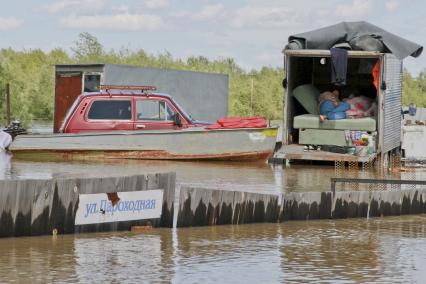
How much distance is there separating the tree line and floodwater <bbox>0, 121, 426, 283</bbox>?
31.6m

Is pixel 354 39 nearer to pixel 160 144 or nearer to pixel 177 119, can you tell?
pixel 177 119

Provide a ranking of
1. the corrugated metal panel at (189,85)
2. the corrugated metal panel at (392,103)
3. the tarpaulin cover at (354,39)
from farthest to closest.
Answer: the corrugated metal panel at (189,85) → the corrugated metal panel at (392,103) → the tarpaulin cover at (354,39)

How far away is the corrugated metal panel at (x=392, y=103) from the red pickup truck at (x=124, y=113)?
4309mm

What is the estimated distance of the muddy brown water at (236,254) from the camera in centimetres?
1072

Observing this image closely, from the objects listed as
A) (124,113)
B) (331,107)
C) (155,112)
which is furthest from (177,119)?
(331,107)

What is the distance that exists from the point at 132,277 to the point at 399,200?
6.08 meters

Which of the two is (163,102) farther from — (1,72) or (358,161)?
(1,72)

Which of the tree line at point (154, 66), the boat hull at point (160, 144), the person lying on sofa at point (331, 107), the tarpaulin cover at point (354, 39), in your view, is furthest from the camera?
the tree line at point (154, 66)

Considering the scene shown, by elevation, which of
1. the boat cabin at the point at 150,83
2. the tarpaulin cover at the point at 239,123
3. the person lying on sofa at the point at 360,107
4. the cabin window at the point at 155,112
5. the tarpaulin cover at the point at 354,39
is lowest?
the tarpaulin cover at the point at 239,123

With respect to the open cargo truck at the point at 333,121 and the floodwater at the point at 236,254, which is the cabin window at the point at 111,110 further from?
the floodwater at the point at 236,254

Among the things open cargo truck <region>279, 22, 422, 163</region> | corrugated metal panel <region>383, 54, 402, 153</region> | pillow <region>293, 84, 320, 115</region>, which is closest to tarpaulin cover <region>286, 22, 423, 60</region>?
open cargo truck <region>279, 22, 422, 163</region>

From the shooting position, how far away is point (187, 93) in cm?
3328

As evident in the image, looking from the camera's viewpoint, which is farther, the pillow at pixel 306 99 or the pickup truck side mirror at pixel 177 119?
the pickup truck side mirror at pixel 177 119

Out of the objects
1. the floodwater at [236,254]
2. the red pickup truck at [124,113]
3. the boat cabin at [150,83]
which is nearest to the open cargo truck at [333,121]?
the red pickup truck at [124,113]
